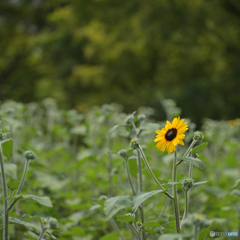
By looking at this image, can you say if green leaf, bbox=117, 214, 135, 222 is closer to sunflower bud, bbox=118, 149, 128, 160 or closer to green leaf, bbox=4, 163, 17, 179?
sunflower bud, bbox=118, 149, 128, 160

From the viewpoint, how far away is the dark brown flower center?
1.33 meters

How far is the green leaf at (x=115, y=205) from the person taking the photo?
4.64ft

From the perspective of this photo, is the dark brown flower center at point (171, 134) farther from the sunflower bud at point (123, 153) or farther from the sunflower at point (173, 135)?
the sunflower bud at point (123, 153)

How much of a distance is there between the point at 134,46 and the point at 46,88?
261cm

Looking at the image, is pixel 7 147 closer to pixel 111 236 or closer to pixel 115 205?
pixel 115 205

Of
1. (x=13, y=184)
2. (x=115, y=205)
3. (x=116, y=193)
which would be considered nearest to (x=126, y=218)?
(x=115, y=205)

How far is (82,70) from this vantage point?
981 cm

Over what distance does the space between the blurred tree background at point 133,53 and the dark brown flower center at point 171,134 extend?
21.6 ft

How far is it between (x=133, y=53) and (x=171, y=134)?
790 centimetres

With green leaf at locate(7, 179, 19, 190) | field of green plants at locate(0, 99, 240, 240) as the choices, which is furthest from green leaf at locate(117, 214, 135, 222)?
green leaf at locate(7, 179, 19, 190)

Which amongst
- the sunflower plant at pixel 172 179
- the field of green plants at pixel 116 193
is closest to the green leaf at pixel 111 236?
the field of green plants at pixel 116 193

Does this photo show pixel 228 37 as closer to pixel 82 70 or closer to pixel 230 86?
pixel 230 86

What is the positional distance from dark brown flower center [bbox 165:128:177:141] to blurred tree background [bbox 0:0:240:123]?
6596 mm

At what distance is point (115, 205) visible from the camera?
4.73ft
